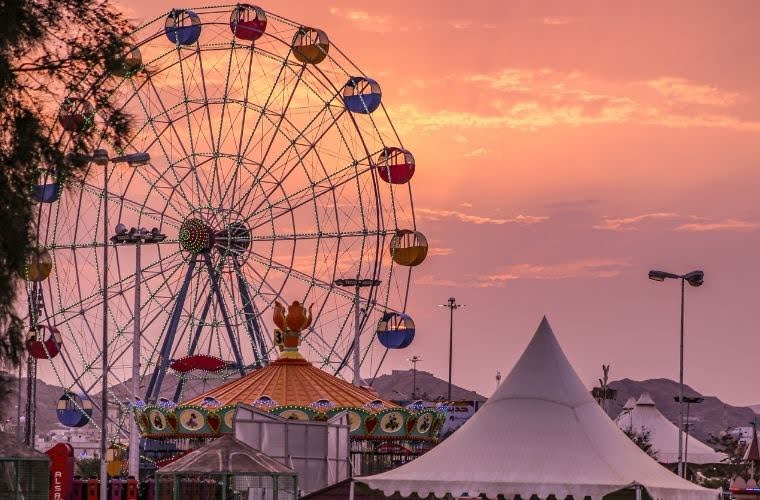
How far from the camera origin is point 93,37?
22.7m

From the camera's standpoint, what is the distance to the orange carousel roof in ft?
164

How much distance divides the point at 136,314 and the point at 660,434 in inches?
1716

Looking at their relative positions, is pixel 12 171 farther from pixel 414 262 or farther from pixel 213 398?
pixel 414 262

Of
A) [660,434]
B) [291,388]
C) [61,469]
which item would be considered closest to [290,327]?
[291,388]

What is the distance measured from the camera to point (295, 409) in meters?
48.9

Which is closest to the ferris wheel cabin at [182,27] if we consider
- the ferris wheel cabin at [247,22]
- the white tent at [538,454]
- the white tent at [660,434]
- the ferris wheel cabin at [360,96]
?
the ferris wheel cabin at [247,22]

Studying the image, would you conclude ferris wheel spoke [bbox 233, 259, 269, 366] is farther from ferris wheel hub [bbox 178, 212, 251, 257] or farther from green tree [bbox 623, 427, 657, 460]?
green tree [bbox 623, 427, 657, 460]

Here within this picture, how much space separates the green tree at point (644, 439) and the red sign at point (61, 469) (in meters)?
43.5

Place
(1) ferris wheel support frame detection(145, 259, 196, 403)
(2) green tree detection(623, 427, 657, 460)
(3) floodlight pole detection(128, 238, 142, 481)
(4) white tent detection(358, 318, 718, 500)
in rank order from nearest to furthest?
(4) white tent detection(358, 318, 718, 500), (3) floodlight pole detection(128, 238, 142, 481), (1) ferris wheel support frame detection(145, 259, 196, 403), (2) green tree detection(623, 427, 657, 460)

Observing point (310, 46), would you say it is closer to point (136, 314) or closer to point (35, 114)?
point (136, 314)

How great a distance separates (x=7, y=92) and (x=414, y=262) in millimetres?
38870

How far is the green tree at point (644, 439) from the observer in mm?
84525

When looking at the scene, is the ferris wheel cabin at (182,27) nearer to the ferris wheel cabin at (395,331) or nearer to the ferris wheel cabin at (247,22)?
the ferris wheel cabin at (247,22)

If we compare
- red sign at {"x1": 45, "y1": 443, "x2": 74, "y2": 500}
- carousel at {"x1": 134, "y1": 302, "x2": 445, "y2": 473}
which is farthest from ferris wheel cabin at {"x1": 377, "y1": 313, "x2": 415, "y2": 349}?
red sign at {"x1": 45, "y1": 443, "x2": 74, "y2": 500}
